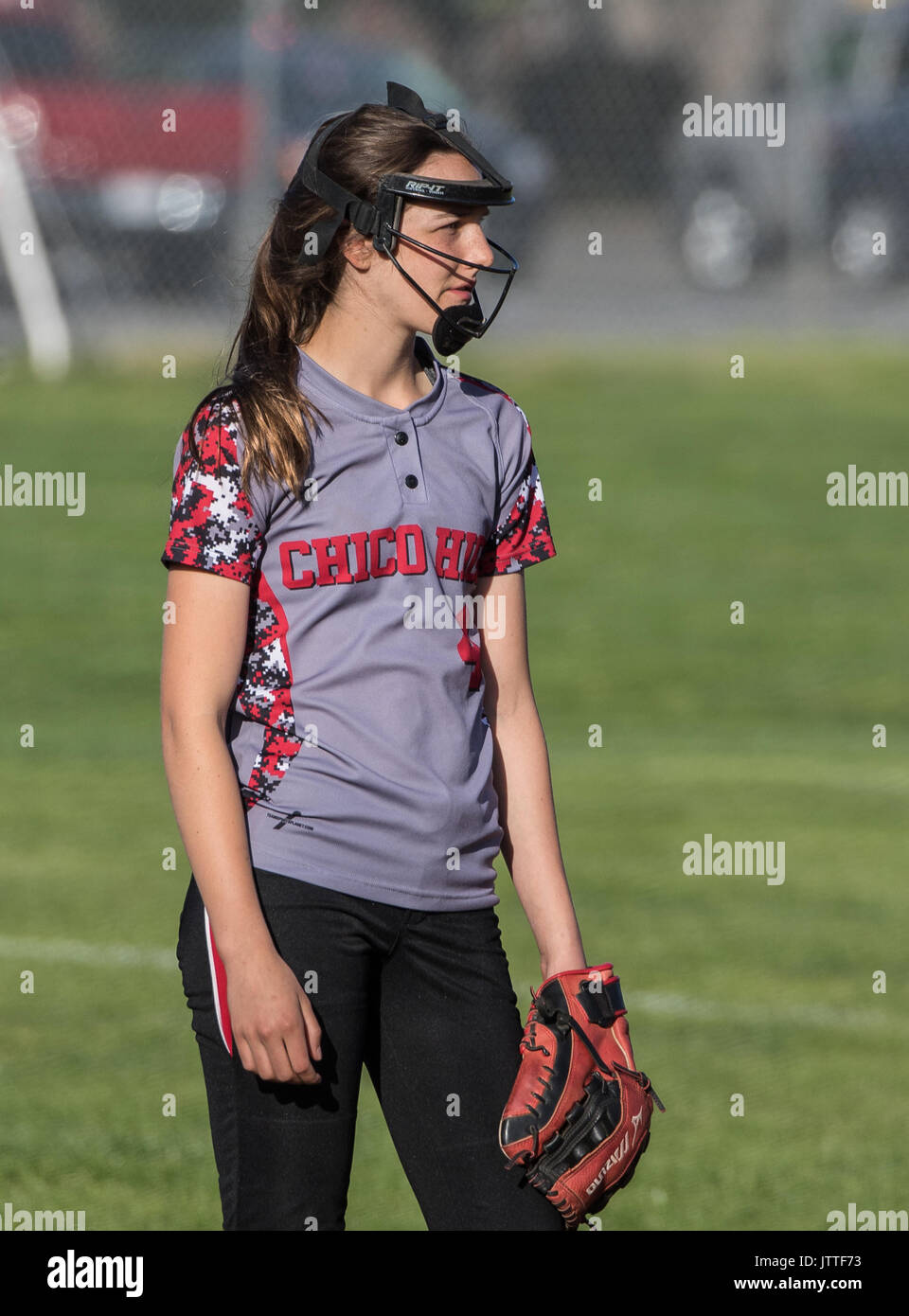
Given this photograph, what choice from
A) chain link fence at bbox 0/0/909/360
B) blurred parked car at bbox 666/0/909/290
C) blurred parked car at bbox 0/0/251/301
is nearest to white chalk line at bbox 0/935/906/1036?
chain link fence at bbox 0/0/909/360

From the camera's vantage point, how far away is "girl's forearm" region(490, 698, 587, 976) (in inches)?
127


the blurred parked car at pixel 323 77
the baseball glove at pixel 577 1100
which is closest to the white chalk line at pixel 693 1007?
the baseball glove at pixel 577 1100

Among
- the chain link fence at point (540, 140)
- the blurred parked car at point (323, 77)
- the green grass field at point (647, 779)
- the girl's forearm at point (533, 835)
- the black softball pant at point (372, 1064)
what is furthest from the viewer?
the chain link fence at point (540, 140)

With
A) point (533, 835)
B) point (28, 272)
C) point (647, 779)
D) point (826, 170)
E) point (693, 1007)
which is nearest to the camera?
point (533, 835)

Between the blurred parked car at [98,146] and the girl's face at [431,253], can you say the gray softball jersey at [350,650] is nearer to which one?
the girl's face at [431,253]

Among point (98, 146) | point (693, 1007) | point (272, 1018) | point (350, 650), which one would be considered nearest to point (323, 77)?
point (98, 146)

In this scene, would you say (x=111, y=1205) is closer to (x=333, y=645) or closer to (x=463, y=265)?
(x=333, y=645)

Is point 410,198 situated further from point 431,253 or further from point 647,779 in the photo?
point 647,779

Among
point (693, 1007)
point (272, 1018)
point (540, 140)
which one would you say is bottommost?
point (693, 1007)

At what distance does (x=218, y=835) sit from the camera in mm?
2855

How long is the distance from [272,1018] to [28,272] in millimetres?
14038

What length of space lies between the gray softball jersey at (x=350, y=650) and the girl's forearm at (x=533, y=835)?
18 cm

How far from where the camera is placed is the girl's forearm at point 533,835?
127 inches

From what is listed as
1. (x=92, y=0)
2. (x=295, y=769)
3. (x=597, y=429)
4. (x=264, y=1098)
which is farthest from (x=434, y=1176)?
(x=92, y=0)
